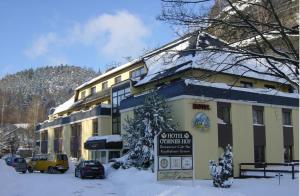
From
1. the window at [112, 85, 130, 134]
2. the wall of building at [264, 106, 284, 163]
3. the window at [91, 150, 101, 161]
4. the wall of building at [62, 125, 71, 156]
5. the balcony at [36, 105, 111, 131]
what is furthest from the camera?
the wall of building at [62, 125, 71, 156]

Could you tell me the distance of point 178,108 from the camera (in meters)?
32.5

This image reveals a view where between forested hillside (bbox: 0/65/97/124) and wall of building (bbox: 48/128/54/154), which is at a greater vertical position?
forested hillside (bbox: 0/65/97/124)

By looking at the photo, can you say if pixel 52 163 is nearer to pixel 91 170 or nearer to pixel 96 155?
pixel 96 155

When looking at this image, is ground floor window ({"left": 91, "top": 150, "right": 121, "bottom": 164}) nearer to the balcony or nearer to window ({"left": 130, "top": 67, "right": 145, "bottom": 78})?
the balcony

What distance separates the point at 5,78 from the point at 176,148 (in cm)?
14310

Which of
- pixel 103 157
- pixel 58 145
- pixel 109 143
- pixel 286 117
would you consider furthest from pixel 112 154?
pixel 58 145

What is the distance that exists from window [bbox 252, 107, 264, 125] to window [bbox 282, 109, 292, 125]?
277 centimetres

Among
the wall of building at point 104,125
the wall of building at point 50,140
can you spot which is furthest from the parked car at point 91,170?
the wall of building at point 50,140

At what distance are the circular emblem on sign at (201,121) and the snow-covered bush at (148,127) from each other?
170 cm

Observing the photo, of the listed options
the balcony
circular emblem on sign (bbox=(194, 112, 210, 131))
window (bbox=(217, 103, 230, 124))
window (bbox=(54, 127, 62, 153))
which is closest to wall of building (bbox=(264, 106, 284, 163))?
window (bbox=(217, 103, 230, 124))

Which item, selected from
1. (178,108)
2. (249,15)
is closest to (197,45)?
(249,15)

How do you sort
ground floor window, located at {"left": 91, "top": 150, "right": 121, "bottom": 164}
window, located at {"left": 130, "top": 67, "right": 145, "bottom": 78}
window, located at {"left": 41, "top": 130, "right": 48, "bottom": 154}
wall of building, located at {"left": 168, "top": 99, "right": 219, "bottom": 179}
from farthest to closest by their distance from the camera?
window, located at {"left": 41, "top": 130, "right": 48, "bottom": 154}
window, located at {"left": 130, "top": 67, "right": 145, "bottom": 78}
ground floor window, located at {"left": 91, "top": 150, "right": 121, "bottom": 164}
wall of building, located at {"left": 168, "top": 99, "right": 219, "bottom": 179}

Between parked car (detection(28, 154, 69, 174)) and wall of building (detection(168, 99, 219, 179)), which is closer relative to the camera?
wall of building (detection(168, 99, 219, 179))

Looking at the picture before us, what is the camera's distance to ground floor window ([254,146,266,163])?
36.0 meters
